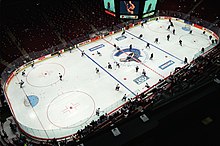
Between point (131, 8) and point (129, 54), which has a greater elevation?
point (131, 8)

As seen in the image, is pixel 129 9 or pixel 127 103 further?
pixel 127 103

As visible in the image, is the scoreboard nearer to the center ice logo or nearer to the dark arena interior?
the dark arena interior

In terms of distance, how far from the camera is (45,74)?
16422 millimetres

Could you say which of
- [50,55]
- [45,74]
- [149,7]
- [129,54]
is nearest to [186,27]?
[129,54]

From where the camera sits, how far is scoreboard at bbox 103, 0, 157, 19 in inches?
407

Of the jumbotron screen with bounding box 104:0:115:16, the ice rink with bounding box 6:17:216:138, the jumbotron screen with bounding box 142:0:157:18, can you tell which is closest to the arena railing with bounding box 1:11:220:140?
the ice rink with bounding box 6:17:216:138

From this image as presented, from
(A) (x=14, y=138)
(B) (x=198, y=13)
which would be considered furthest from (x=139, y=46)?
(A) (x=14, y=138)

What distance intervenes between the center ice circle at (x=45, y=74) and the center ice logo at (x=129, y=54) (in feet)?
16.2

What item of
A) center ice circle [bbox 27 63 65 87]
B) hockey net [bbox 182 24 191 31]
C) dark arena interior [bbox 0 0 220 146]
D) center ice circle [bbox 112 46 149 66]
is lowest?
center ice circle [bbox 27 63 65 87]

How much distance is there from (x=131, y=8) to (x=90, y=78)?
6604mm

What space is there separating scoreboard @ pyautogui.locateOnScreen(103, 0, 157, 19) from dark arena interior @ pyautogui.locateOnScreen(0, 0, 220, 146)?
774mm

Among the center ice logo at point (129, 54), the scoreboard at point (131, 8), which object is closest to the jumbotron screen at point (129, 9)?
the scoreboard at point (131, 8)

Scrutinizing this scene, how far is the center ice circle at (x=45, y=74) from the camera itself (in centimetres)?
1552

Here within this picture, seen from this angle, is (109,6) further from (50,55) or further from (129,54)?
(50,55)
